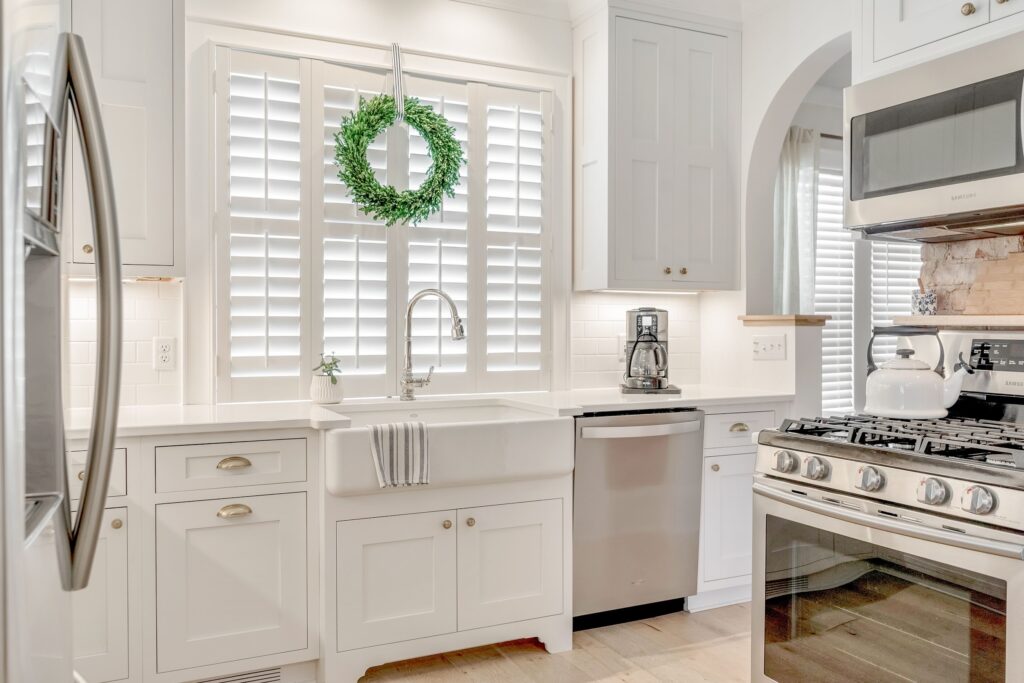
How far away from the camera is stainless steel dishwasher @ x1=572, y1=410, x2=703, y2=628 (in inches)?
116

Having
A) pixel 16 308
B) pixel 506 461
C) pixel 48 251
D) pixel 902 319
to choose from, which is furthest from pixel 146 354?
pixel 902 319

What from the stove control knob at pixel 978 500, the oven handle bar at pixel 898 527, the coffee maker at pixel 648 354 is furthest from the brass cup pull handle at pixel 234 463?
the stove control knob at pixel 978 500

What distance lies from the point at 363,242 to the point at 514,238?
2.32ft

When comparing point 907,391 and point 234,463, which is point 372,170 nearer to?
point 234,463

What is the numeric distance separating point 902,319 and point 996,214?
22.9 inches

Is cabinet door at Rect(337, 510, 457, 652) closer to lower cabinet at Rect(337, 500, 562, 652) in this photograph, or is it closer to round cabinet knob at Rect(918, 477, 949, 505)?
lower cabinet at Rect(337, 500, 562, 652)

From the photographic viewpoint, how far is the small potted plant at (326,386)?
9.68 feet

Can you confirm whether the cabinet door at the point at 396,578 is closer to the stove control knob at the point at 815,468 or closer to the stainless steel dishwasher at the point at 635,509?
the stainless steel dishwasher at the point at 635,509

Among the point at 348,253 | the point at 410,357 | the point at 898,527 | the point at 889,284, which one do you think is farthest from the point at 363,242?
the point at 889,284

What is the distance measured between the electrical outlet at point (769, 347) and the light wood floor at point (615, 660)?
1181 millimetres

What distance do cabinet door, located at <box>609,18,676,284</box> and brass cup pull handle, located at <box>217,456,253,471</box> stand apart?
69.5 inches

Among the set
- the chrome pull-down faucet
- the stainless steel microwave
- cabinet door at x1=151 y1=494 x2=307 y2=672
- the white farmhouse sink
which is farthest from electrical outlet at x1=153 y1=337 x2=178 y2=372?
the stainless steel microwave

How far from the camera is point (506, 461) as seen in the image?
8.95ft

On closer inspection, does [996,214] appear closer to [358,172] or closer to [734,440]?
[734,440]
